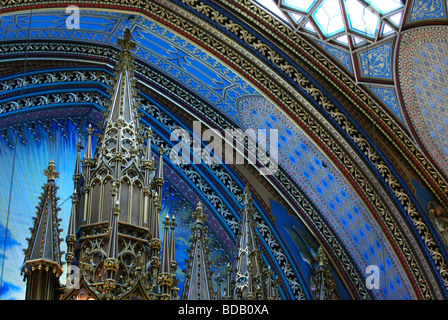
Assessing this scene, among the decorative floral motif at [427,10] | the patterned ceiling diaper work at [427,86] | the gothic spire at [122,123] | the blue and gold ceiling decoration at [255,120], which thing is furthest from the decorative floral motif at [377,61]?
the gothic spire at [122,123]

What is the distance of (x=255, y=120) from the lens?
1412cm

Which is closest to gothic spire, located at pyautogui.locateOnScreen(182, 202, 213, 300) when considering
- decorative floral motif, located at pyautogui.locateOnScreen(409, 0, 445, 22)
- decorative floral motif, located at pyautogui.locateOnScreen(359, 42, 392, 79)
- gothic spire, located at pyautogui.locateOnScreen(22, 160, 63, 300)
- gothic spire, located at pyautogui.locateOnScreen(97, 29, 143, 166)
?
gothic spire, located at pyautogui.locateOnScreen(97, 29, 143, 166)

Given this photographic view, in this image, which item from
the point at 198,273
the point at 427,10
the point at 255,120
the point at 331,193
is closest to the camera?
the point at 198,273

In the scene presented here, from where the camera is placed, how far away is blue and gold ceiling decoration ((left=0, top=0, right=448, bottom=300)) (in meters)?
12.8

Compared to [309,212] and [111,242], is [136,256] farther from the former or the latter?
[309,212]

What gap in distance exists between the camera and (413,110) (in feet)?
41.4

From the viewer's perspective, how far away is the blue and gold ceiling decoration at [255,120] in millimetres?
12750

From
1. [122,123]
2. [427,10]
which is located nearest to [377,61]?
[427,10]

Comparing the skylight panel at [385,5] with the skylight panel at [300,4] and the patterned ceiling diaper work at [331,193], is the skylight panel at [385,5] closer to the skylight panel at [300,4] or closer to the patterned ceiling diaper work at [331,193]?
the skylight panel at [300,4]

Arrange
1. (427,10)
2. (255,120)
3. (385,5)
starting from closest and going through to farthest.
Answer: (427,10), (385,5), (255,120)

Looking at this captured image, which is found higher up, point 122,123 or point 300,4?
point 300,4

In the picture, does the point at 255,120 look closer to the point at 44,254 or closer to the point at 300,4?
the point at 300,4

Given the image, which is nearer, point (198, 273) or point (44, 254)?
point (44, 254)

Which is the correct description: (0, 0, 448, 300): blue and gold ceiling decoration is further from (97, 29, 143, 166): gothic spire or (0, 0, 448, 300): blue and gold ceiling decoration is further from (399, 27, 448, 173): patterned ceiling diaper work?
(97, 29, 143, 166): gothic spire
